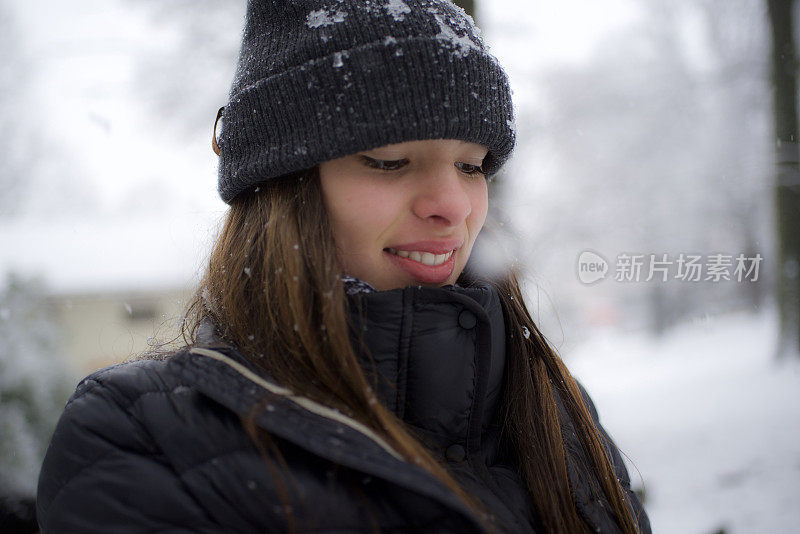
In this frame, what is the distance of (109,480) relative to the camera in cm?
96

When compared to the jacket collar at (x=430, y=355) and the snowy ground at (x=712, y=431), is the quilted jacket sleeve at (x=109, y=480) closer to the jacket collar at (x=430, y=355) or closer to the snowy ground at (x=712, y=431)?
the jacket collar at (x=430, y=355)

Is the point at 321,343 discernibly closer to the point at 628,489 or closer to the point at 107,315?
the point at 628,489

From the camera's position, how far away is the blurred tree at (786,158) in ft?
20.2

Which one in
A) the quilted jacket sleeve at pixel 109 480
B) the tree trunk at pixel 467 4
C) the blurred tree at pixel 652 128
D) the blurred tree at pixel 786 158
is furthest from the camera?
the blurred tree at pixel 652 128

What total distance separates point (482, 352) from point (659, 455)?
4.45 m

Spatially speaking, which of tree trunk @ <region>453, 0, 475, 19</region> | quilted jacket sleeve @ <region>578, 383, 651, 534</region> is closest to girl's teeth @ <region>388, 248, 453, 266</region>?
quilted jacket sleeve @ <region>578, 383, 651, 534</region>

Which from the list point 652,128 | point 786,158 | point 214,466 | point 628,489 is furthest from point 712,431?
point 214,466

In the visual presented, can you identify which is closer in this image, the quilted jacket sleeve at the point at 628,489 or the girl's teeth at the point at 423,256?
the girl's teeth at the point at 423,256

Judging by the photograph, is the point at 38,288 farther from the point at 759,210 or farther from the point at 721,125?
the point at 759,210

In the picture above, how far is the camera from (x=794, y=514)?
3.60 meters

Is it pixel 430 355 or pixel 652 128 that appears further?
pixel 652 128

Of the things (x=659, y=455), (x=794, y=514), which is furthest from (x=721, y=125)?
(x=794, y=514)

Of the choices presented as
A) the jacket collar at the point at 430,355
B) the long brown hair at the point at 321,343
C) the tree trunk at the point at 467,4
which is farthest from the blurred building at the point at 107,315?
the jacket collar at the point at 430,355

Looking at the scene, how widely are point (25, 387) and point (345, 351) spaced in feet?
12.8
